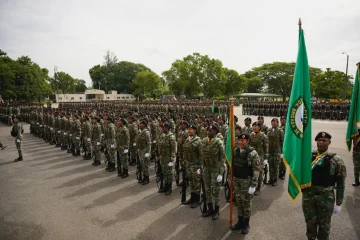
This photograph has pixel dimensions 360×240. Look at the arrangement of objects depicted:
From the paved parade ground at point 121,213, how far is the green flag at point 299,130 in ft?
5.10

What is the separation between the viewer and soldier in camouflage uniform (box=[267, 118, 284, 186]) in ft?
24.2

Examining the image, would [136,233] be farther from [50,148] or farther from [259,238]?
[50,148]

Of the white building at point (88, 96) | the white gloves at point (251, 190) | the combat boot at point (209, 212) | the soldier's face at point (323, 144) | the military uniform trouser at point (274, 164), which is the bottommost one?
the combat boot at point (209, 212)

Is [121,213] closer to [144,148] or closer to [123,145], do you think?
[144,148]

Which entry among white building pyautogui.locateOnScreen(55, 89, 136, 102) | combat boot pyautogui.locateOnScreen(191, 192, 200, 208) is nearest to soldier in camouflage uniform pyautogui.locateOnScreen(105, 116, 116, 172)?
combat boot pyautogui.locateOnScreen(191, 192, 200, 208)

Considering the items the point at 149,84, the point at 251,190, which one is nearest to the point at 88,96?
the point at 149,84

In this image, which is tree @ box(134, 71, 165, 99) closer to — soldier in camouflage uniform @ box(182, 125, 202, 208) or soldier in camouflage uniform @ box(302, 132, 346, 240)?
soldier in camouflage uniform @ box(182, 125, 202, 208)

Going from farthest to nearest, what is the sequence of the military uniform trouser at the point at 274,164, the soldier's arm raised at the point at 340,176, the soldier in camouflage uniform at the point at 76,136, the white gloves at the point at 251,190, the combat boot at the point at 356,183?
the soldier in camouflage uniform at the point at 76,136
the military uniform trouser at the point at 274,164
the combat boot at the point at 356,183
the white gloves at the point at 251,190
the soldier's arm raised at the point at 340,176

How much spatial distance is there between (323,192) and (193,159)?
9.72ft

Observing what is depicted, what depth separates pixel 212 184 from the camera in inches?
209

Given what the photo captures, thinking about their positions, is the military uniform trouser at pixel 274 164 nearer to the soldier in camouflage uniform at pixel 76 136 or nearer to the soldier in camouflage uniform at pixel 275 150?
the soldier in camouflage uniform at pixel 275 150

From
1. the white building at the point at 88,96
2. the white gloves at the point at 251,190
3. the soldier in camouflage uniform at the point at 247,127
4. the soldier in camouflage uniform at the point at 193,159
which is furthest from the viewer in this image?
the white building at the point at 88,96

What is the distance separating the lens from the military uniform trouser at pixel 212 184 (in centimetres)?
525

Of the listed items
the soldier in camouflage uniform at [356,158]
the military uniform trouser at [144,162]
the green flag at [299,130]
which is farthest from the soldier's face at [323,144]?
the military uniform trouser at [144,162]
